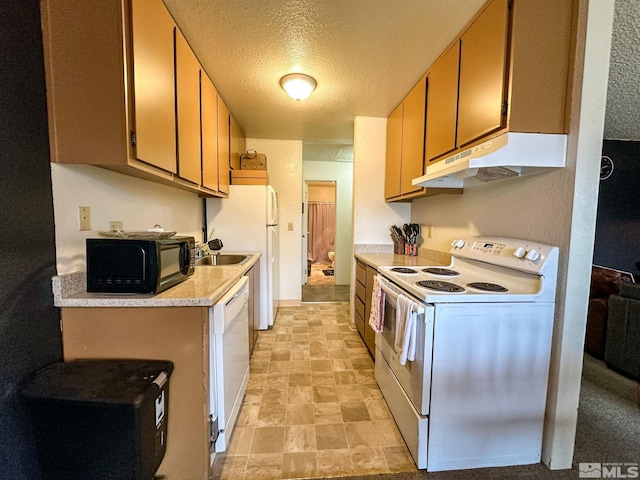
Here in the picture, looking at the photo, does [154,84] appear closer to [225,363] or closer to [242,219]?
[225,363]

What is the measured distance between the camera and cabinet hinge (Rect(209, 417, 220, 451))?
1.26 metres

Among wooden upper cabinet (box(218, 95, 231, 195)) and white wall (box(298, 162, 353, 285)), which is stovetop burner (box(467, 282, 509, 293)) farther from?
white wall (box(298, 162, 353, 285))

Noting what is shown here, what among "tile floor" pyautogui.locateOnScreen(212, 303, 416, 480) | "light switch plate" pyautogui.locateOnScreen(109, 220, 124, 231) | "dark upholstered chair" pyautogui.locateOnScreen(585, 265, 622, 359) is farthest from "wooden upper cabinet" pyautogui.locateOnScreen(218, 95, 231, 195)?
"dark upholstered chair" pyautogui.locateOnScreen(585, 265, 622, 359)

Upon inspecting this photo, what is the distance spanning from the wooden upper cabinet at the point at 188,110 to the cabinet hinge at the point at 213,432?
140 cm

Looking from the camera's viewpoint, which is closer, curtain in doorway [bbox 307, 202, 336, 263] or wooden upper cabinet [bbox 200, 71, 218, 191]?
wooden upper cabinet [bbox 200, 71, 218, 191]

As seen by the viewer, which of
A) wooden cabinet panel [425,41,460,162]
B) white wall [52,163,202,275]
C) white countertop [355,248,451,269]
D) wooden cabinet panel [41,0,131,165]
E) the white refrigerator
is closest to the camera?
wooden cabinet panel [41,0,131,165]

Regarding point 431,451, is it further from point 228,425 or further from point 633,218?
point 633,218

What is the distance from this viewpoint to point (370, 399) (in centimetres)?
190

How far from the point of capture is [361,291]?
9.13ft

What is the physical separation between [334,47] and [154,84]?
1187 mm

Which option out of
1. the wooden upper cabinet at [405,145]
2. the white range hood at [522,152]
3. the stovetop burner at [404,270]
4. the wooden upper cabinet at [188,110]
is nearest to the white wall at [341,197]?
the wooden upper cabinet at [405,145]

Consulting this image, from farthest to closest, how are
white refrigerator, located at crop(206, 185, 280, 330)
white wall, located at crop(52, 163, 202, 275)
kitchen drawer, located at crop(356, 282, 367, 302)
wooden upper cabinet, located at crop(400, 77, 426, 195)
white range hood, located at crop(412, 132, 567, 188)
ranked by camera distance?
white refrigerator, located at crop(206, 185, 280, 330)
kitchen drawer, located at crop(356, 282, 367, 302)
wooden upper cabinet, located at crop(400, 77, 426, 195)
white range hood, located at crop(412, 132, 567, 188)
white wall, located at crop(52, 163, 202, 275)

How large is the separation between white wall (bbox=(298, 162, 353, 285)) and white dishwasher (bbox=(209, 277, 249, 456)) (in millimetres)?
3636

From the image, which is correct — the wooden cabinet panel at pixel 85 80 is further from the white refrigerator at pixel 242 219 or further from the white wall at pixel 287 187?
the white wall at pixel 287 187
